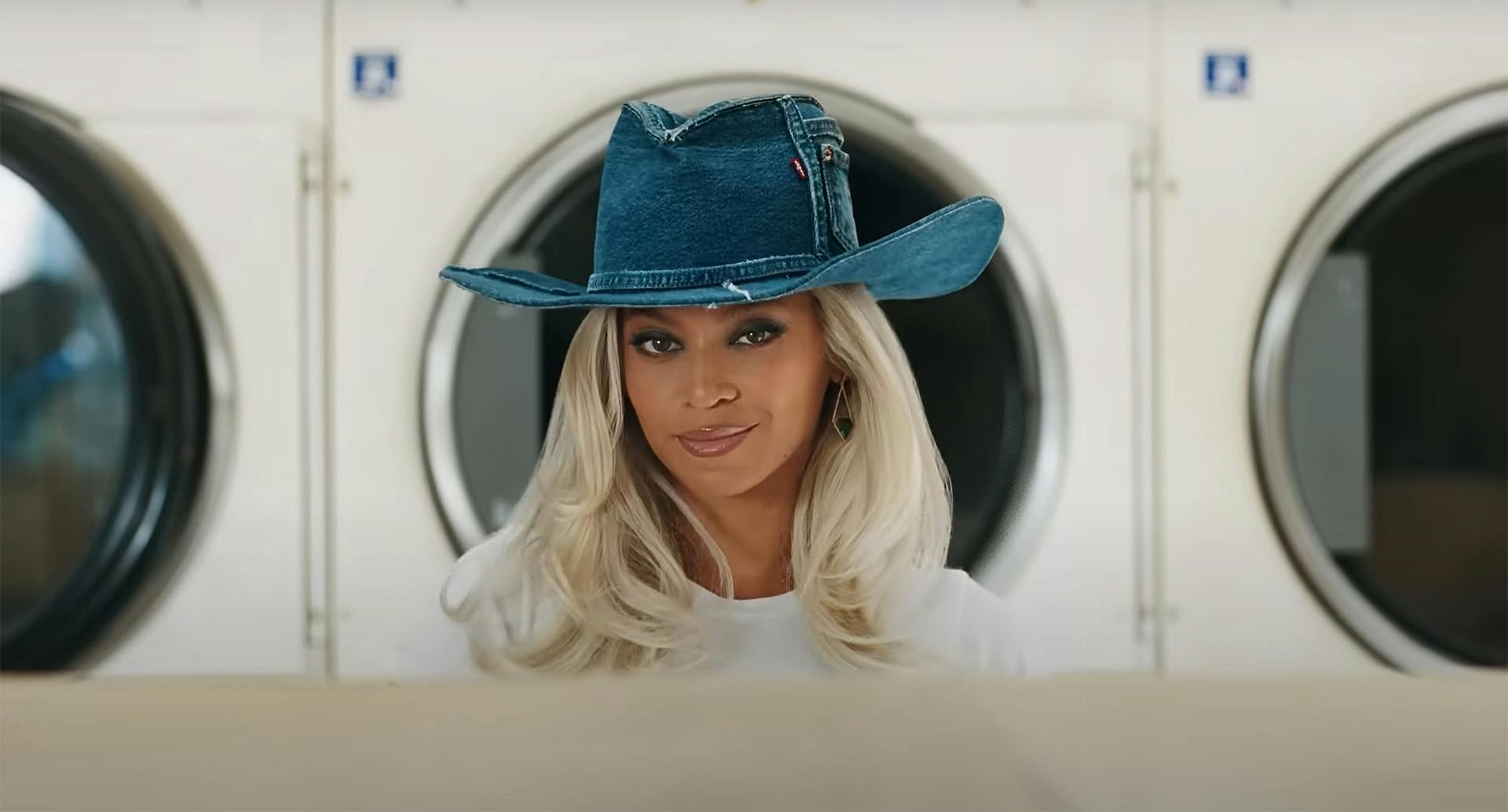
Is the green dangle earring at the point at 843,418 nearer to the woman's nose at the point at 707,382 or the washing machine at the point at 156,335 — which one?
the woman's nose at the point at 707,382

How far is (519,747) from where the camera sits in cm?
65

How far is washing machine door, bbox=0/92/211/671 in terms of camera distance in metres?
0.91

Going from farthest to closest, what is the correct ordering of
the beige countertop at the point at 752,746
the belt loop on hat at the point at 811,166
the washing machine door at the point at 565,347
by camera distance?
1. the washing machine door at the point at 565,347
2. the belt loop on hat at the point at 811,166
3. the beige countertop at the point at 752,746

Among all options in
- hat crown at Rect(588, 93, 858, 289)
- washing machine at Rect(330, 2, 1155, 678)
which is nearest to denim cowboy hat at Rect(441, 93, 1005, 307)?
hat crown at Rect(588, 93, 858, 289)

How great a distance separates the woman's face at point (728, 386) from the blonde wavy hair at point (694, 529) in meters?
0.01

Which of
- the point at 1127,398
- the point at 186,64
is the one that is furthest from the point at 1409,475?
the point at 186,64

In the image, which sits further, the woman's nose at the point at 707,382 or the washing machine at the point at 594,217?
the washing machine at the point at 594,217

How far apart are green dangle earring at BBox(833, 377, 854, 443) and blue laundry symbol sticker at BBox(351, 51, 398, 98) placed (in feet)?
1.47

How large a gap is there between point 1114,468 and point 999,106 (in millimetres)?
313

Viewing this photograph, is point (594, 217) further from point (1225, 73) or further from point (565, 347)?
point (1225, 73)

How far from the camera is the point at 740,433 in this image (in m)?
0.77

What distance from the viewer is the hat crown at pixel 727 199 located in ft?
2.37

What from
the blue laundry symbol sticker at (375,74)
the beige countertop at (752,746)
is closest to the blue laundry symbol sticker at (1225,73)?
the beige countertop at (752,746)

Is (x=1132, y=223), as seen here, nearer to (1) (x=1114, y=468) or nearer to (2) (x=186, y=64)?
(1) (x=1114, y=468)
